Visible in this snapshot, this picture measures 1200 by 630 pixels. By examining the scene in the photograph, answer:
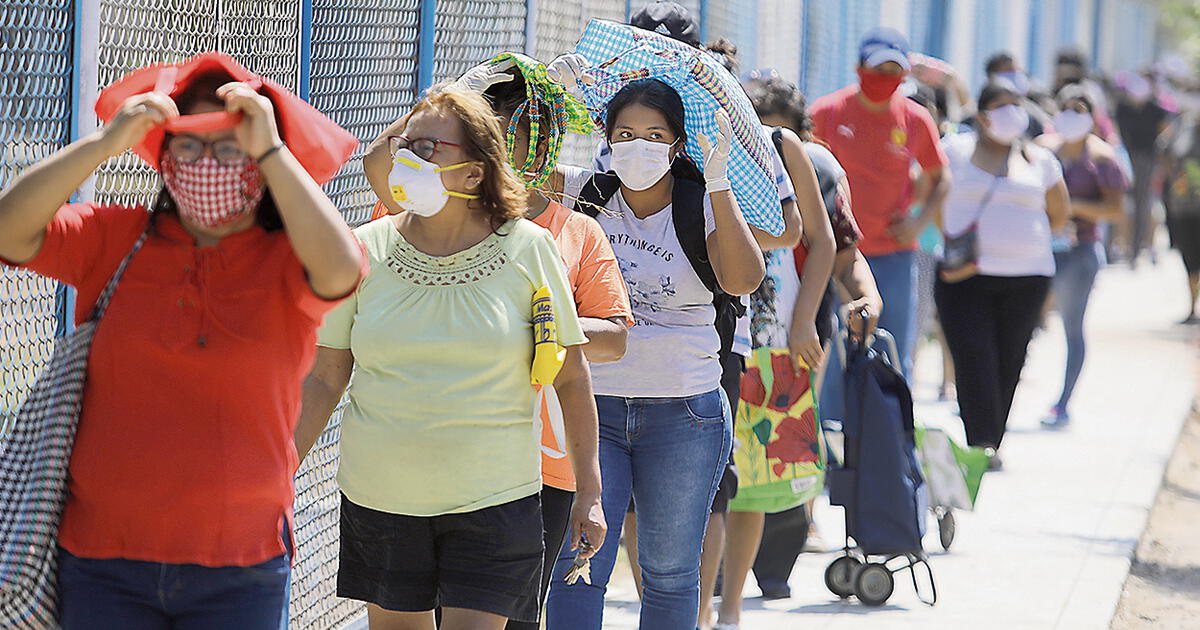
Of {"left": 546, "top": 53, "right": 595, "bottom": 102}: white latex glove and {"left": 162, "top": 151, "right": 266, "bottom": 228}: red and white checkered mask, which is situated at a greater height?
{"left": 162, "top": 151, "right": 266, "bottom": 228}: red and white checkered mask

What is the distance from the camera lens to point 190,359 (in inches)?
112

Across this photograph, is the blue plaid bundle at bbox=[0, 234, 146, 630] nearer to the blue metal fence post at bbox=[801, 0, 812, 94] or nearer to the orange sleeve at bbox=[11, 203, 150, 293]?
the orange sleeve at bbox=[11, 203, 150, 293]

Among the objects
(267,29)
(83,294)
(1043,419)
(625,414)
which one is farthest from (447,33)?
(1043,419)

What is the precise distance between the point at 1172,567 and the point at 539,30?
363 cm

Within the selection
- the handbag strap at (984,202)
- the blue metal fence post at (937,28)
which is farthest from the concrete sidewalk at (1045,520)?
the blue metal fence post at (937,28)

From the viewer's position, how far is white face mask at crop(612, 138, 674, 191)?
4449mm

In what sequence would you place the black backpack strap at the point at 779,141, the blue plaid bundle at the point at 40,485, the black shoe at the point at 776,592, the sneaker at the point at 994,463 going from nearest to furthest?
1. the blue plaid bundle at the point at 40,485
2. the black backpack strap at the point at 779,141
3. the black shoe at the point at 776,592
4. the sneaker at the point at 994,463

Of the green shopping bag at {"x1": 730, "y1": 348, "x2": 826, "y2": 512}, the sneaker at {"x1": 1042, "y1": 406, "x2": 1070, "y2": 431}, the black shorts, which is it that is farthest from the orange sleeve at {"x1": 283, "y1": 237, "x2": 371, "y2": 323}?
the sneaker at {"x1": 1042, "y1": 406, "x2": 1070, "y2": 431}

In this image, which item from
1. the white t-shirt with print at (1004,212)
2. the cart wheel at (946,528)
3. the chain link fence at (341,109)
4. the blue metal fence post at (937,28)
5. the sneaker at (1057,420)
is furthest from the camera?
the blue metal fence post at (937,28)

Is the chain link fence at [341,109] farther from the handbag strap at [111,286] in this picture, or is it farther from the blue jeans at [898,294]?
the blue jeans at [898,294]

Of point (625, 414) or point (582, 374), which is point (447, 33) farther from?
point (582, 374)

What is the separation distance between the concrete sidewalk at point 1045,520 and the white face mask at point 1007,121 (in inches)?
70.3

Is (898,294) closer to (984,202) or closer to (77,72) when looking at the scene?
(984,202)

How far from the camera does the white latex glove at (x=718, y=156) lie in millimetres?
4406
